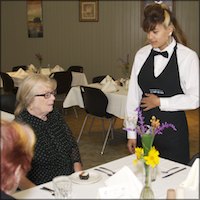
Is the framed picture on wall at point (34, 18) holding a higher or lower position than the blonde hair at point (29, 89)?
higher

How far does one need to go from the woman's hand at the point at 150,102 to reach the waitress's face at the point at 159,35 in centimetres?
31

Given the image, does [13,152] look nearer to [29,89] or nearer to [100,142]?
[29,89]

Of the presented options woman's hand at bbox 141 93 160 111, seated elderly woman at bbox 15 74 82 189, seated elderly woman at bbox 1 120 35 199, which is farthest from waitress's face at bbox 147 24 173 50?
seated elderly woman at bbox 1 120 35 199

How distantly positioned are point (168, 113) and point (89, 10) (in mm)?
5936

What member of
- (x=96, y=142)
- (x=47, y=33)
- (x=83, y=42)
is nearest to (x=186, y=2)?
(x=83, y=42)

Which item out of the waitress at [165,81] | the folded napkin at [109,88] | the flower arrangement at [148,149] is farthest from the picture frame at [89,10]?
the flower arrangement at [148,149]

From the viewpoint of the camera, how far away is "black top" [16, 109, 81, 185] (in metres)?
2.44

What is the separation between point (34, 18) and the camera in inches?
345

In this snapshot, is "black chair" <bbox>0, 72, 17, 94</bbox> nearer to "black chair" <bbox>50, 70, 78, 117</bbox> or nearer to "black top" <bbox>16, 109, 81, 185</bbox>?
"black chair" <bbox>50, 70, 78, 117</bbox>

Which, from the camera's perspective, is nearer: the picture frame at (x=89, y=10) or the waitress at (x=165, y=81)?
the waitress at (x=165, y=81)

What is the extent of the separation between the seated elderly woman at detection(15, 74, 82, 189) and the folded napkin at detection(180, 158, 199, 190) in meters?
0.86

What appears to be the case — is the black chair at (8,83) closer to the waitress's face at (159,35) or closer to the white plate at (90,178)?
the waitress's face at (159,35)

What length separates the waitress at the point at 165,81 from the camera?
2.50 meters

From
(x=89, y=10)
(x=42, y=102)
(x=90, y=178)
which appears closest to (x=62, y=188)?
(x=90, y=178)
